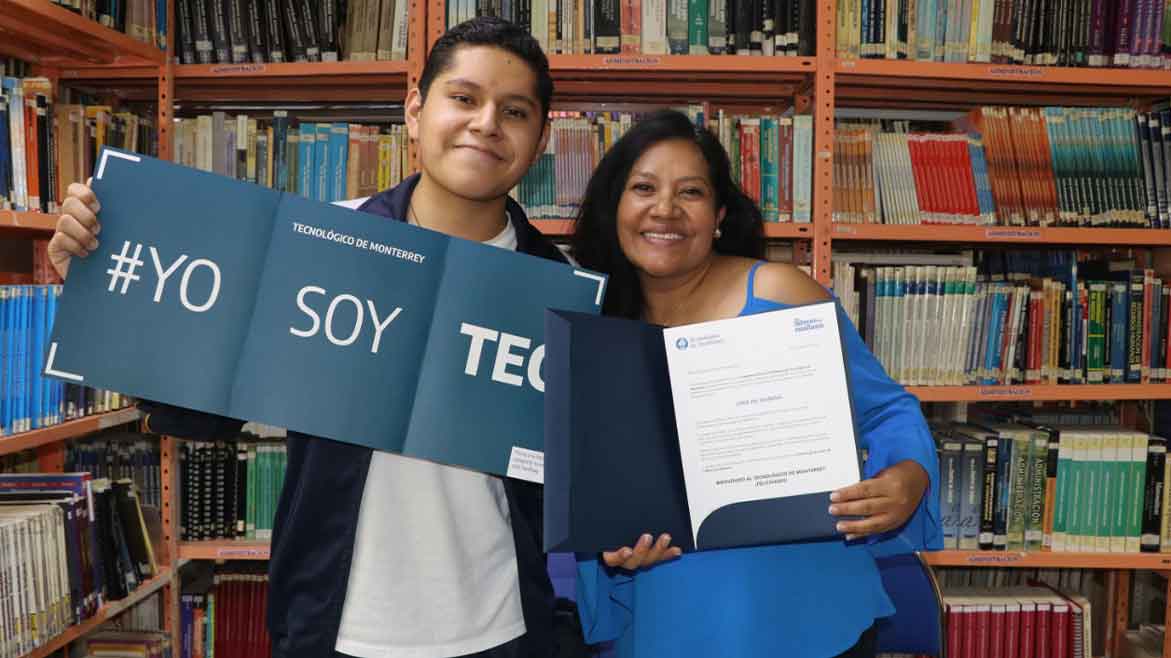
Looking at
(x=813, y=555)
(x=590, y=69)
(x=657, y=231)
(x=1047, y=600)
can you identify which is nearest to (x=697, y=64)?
(x=590, y=69)

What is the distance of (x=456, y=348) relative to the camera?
1.34m

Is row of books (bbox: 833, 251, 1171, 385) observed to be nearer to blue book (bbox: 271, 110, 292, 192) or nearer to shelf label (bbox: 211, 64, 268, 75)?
blue book (bbox: 271, 110, 292, 192)

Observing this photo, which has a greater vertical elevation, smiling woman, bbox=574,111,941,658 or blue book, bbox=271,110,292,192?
blue book, bbox=271,110,292,192

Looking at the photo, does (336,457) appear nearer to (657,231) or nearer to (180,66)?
(657,231)

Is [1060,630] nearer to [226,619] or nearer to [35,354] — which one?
[226,619]

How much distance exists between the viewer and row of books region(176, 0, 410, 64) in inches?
106

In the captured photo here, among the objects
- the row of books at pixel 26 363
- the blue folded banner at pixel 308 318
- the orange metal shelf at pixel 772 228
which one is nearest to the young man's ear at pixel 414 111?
the blue folded banner at pixel 308 318

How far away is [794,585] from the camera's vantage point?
1337 mm

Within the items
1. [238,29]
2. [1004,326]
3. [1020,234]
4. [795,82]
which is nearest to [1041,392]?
[1004,326]

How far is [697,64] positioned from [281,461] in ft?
6.01

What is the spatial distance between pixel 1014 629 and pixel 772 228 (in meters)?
1.60

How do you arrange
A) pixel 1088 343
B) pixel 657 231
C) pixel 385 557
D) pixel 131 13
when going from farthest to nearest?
pixel 1088 343, pixel 131 13, pixel 657 231, pixel 385 557

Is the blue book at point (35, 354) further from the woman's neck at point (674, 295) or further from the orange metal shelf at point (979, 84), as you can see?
the orange metal shelf at point (979, 84)

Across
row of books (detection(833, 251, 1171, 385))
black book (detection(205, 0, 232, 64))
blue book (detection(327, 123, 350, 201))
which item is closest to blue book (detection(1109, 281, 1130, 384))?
row of books (detection(833, 251, 1171, 385))
